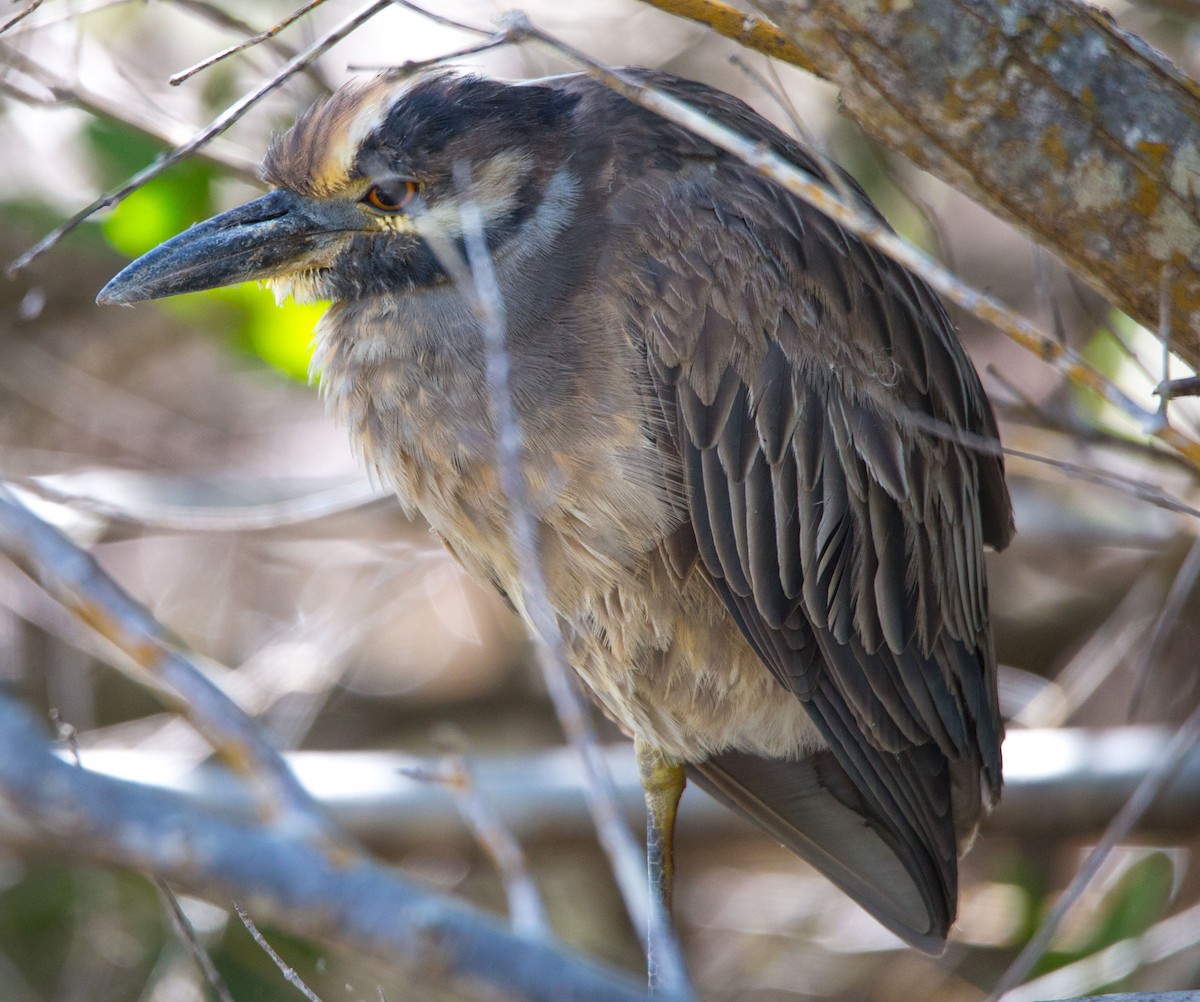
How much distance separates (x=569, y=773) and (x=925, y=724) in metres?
1.46

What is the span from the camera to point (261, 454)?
549 centimetres

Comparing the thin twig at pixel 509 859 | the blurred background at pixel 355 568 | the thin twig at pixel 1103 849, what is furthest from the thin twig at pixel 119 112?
the thin twig at pixel 1103 849

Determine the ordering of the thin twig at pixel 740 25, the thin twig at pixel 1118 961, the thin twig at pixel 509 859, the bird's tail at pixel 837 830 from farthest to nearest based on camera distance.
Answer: the thin twig at pixel 1118 961 < the bird's tail at pixel 837 830 < the thin twig at pixel 740 25 < the thin twig at pixel 509 859

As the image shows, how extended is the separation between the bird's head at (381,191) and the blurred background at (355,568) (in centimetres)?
95

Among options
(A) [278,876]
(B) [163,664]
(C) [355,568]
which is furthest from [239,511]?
(A) [278,876]

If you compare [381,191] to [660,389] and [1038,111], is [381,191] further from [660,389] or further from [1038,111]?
[1038,111]

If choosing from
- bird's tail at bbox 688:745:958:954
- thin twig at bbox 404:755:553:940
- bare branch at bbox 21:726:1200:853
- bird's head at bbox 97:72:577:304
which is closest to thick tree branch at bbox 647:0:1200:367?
bird's head at bbox 97:72:577:304

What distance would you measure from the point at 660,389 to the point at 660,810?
1.17 metres

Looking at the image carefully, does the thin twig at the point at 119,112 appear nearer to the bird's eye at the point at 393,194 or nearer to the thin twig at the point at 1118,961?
the bird's eye at the point at 393,194

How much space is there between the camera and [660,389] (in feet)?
7.80

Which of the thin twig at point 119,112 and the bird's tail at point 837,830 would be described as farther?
the thin twig at point 119,112

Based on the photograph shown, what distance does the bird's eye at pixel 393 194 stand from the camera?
2.48 metres

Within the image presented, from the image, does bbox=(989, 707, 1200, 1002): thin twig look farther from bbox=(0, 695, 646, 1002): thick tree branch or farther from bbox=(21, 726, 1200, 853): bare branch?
bbox=(0, 695, 646, 1002): thick tree branch

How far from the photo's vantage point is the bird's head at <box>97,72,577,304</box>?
96.8 inches
